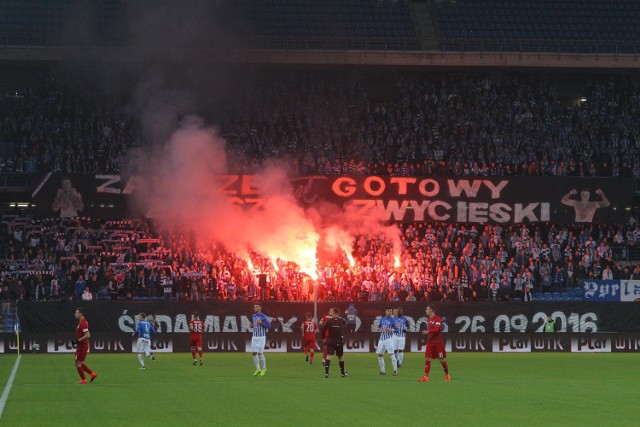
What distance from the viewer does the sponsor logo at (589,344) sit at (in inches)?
1713

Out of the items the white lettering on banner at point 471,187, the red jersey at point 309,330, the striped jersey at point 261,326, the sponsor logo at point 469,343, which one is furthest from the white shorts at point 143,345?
the white lettering on banner at point 471,187

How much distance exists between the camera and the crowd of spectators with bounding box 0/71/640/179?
54.4m

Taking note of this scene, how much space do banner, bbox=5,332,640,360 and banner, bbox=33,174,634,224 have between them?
10888 mm

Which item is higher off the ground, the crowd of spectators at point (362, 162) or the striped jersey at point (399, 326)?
the crowd of spectators at point (362, 162)

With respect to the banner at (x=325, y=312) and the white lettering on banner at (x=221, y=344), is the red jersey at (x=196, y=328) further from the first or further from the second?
the banner at (x=325, y=312)

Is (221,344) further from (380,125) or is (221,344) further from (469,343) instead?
(380,125)

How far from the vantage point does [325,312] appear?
144ft

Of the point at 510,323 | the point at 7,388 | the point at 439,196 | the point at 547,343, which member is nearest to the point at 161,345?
the point at 510,323

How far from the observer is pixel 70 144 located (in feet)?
180

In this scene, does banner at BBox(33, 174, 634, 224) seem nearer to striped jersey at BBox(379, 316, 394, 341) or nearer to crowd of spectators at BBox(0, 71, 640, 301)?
crowd of spectators at BBox(0, 71, 640, 301)

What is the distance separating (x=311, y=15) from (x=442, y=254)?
702 inches

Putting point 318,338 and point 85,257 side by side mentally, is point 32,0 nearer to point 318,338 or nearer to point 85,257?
point 85,257

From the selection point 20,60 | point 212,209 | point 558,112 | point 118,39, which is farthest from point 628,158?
point 20,60

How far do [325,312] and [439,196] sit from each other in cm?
1185
